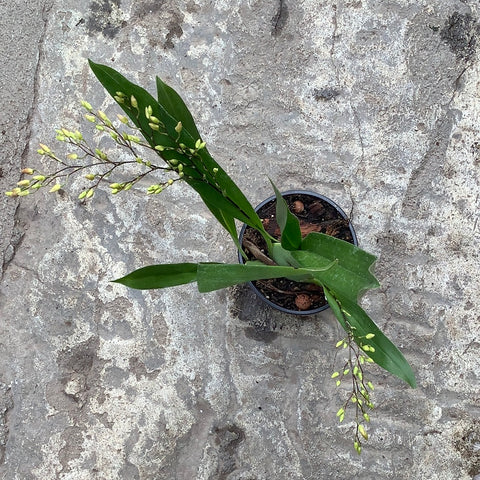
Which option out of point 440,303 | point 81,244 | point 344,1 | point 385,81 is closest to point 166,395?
point 81,244

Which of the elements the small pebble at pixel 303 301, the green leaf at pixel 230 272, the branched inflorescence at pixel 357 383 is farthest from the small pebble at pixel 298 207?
the green leaf at pixel 230 272

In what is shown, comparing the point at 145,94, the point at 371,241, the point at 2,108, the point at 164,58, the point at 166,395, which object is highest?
the point at 164,58

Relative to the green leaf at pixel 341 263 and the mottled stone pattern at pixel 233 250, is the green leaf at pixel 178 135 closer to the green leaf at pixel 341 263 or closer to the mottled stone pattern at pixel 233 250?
the green leaf at pixel 341 263

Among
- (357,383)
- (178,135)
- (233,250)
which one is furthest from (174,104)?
(357,383)

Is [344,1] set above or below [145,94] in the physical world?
above

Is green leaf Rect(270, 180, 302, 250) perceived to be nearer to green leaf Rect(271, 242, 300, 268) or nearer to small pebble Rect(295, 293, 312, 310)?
green leaf Rect(271, 242, 300, 268)

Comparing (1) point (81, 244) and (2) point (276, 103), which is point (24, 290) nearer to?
(1) point (81, 244)

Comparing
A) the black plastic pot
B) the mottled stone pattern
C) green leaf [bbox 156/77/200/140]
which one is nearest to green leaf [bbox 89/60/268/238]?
green leaf [bbox 156/77/200/140]

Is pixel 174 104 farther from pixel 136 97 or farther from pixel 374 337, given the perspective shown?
pixel 374 337
